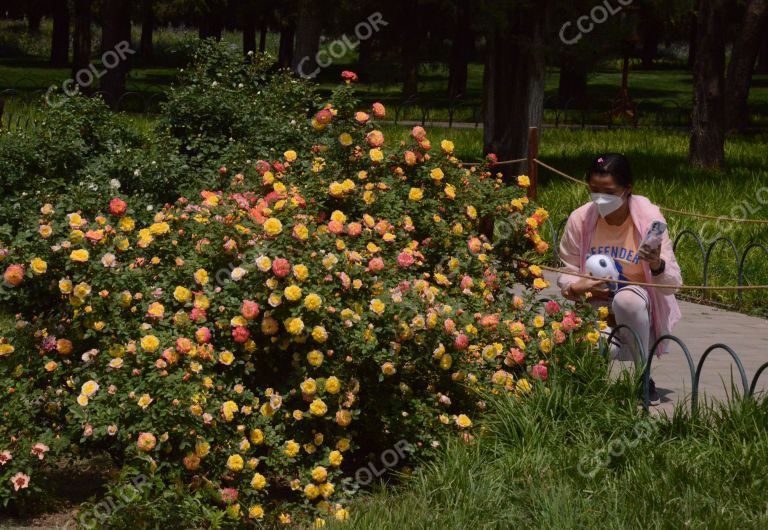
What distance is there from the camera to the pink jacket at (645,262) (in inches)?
235

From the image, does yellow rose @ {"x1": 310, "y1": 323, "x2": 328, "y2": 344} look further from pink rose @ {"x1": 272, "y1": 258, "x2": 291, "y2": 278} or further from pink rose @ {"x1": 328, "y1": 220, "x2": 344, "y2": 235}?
pink rose @ {"x1": 328, "y1": 220, "x2": 344, "y2": 235}

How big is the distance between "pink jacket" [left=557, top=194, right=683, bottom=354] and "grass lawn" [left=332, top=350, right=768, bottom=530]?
91cm

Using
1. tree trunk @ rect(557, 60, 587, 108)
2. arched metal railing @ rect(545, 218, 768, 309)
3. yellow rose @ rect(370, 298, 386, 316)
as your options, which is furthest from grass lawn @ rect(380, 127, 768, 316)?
tree trunk @ rect(557, 60, 587, 108)

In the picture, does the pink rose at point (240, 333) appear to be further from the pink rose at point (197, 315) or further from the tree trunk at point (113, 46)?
the tree trunk at point (113, 46)

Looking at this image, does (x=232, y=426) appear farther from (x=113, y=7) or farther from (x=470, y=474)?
(x=113, y=7)

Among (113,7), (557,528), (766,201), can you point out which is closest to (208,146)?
(557,528)

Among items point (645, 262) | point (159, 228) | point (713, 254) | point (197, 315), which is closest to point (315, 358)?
point (197, 315)

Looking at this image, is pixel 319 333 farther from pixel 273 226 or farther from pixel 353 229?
pixel 353 229

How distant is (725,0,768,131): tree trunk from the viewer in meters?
19.4

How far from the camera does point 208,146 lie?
7.26 metres

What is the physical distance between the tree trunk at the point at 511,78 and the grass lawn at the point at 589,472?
9.71 metres

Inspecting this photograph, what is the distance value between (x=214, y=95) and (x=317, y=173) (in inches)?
64.6

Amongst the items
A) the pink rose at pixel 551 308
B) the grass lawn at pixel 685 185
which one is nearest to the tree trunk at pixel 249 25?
the grass lawn at pixel 685 185

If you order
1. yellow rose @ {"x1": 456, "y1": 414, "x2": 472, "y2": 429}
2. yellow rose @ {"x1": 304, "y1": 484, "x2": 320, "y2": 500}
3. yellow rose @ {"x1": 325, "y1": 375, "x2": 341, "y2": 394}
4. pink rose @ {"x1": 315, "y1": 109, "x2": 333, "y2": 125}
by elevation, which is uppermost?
pink rose @ {"x1": 315, "y1": 109, "x2": 333, "y2": 125}
